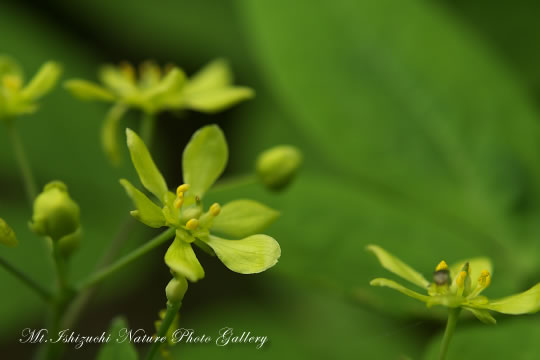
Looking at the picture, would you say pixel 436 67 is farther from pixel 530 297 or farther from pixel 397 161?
pixel 530 297

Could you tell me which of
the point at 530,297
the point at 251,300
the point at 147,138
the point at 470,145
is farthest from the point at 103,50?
the point at 530,297

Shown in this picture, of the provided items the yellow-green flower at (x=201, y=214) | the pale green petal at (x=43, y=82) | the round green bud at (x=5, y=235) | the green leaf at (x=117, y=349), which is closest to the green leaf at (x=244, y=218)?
the yellow-green flower at (x=201, y=214)

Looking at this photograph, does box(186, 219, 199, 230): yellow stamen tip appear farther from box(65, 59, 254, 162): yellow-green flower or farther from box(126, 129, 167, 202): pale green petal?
box(65, 59, 254, 162): yellow-green flower

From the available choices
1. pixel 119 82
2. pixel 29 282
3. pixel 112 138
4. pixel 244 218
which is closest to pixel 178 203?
pixel 244 218

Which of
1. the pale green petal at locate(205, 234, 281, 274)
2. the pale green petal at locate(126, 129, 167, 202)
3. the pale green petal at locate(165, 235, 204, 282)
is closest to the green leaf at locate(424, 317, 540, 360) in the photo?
the pale green petal at locate(205, 234, 281, 274)

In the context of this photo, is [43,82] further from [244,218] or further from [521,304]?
[521,304]

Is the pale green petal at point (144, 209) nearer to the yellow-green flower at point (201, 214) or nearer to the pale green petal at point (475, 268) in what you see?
the yellow-green flower at point (201, 214)
